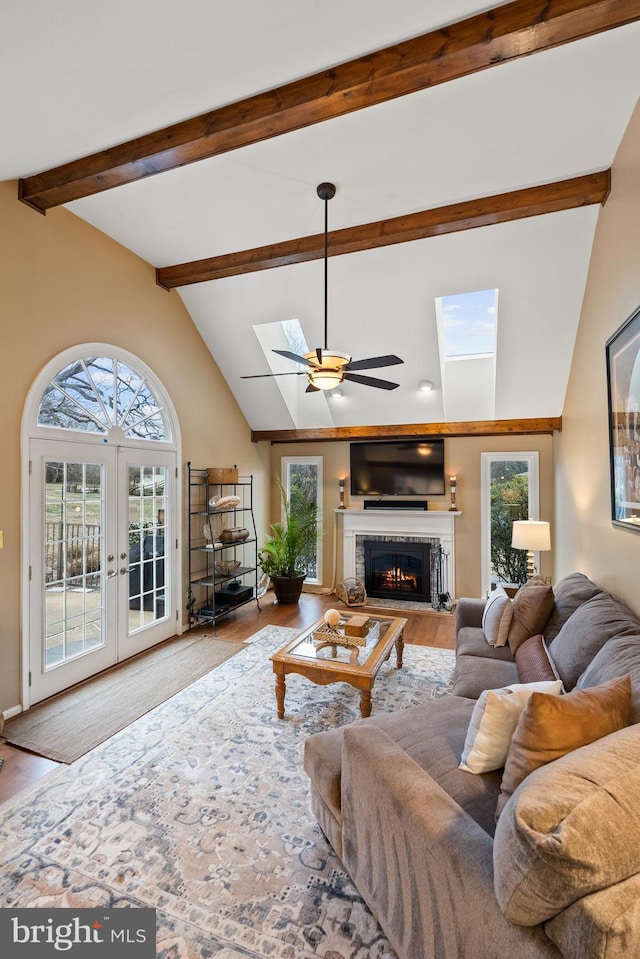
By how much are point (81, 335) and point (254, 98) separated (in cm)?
226

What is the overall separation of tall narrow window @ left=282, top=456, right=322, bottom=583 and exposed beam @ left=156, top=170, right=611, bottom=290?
11.1 feet

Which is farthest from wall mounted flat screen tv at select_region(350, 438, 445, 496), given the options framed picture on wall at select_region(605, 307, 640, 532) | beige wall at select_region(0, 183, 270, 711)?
framed picture on wall at select_region(605, 307, 640, 532)

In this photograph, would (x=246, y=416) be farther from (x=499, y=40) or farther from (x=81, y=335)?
(x=499, y=40)

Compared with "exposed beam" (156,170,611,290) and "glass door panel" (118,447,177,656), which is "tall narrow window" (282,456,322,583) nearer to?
Answer: "glass door panel" (118,447,177,656)

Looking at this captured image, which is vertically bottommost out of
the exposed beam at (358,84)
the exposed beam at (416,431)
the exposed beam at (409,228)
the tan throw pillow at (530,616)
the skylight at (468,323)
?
the tan throw pillow at (530,616)

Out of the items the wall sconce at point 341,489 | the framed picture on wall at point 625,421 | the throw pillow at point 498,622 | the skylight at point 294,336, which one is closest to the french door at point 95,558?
the skylight at point 294,336

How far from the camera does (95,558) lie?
3875 millimetres

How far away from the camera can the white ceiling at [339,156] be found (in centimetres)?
198

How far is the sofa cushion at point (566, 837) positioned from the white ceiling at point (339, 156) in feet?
9.56

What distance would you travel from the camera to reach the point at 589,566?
3672 millimetres

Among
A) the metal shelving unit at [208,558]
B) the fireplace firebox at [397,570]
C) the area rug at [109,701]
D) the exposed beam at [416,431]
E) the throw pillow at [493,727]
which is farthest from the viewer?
the fireplace firebox at [397,570]

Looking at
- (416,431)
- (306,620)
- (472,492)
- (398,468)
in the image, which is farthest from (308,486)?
(472,492)

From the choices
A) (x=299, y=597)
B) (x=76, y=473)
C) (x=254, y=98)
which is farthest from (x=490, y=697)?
(x=299, y=597)

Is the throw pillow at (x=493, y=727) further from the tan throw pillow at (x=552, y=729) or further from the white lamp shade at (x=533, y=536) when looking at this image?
the white lamp shade at (x=533, y=536)
